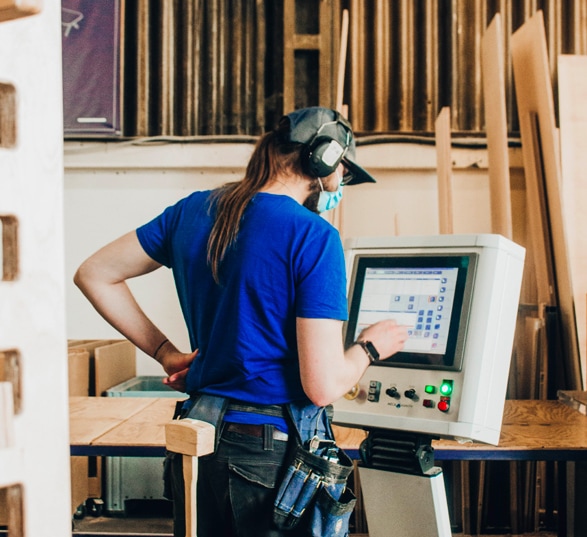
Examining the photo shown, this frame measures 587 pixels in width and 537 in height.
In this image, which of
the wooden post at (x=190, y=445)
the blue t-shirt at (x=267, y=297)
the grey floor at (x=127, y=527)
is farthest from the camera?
the grey floor at (x=127, y=527)

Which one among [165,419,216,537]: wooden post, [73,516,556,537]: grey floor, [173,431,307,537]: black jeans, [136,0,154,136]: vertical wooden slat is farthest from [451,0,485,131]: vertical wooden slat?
[165,419,216,537]: wooden post

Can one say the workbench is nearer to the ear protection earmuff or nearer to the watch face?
the watch face

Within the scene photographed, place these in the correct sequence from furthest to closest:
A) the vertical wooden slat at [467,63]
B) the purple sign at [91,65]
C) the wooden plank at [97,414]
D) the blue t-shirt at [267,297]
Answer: the vertical wooden slat at [467,63] < the purple sign at [91,65] < the wooden plank at [97,414] < the blue t-shirt at [267,297]

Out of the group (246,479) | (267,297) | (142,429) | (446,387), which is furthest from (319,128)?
(142,429)

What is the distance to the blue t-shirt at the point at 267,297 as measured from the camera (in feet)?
→ 4.55

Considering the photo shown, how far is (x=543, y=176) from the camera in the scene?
3189 millimetres

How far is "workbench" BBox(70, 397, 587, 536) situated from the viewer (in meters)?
2.04

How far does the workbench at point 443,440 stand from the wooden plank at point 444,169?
2.76ft

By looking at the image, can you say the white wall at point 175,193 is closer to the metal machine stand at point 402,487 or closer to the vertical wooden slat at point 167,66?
the vertical wooden slat at point 167,66

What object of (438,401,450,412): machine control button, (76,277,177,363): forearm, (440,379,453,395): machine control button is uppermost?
(76,277,177,363): forearm

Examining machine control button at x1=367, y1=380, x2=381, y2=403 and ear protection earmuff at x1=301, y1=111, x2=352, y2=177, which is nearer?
ear protection earmuff at x1=301, y1=111, x2=352, y2=177

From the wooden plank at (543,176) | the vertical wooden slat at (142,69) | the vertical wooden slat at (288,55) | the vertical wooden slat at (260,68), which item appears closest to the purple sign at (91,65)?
the vertical wooden slat at (142,69)

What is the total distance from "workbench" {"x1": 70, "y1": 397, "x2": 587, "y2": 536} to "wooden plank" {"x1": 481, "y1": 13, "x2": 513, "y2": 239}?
0.82m

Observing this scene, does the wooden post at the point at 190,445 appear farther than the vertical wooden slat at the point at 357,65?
No
